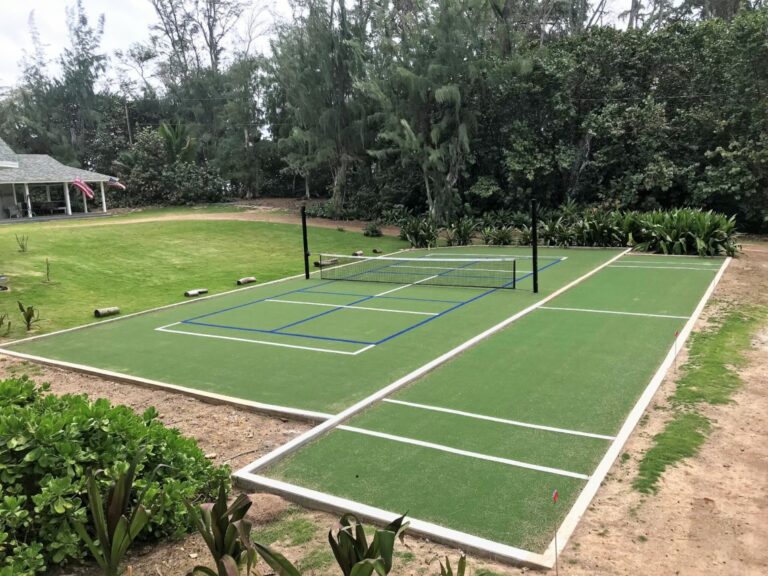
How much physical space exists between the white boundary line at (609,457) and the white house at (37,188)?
108ft

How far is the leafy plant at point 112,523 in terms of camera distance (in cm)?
320

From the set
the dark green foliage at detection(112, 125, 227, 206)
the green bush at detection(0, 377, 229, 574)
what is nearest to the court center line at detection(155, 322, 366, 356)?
the green bush at detection(0, 377, 229, 574)

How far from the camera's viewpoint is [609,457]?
4961 mm

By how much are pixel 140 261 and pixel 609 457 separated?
55.1 feet

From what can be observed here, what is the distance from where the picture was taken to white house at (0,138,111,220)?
31.5 metres

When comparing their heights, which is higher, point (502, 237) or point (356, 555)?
point (502, 237)

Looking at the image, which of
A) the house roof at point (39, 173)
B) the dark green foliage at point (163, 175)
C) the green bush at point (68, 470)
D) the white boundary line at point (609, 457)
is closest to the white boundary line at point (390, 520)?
the white boundary line at point (609, 457)

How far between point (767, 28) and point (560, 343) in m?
19.3

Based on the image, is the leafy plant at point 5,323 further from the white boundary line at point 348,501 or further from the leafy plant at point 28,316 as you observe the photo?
the white boundary line at point 348,501

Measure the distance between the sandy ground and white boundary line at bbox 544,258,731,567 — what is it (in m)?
0.06

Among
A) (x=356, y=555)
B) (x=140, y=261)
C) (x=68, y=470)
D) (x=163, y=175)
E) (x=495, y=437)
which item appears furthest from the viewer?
(x=163, y=175)

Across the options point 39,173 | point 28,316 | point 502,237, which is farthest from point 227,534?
point 39,173

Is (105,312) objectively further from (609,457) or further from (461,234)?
(461,234)

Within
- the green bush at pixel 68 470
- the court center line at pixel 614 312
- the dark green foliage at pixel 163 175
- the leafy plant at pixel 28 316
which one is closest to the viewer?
the green bush at pixel 68 470
